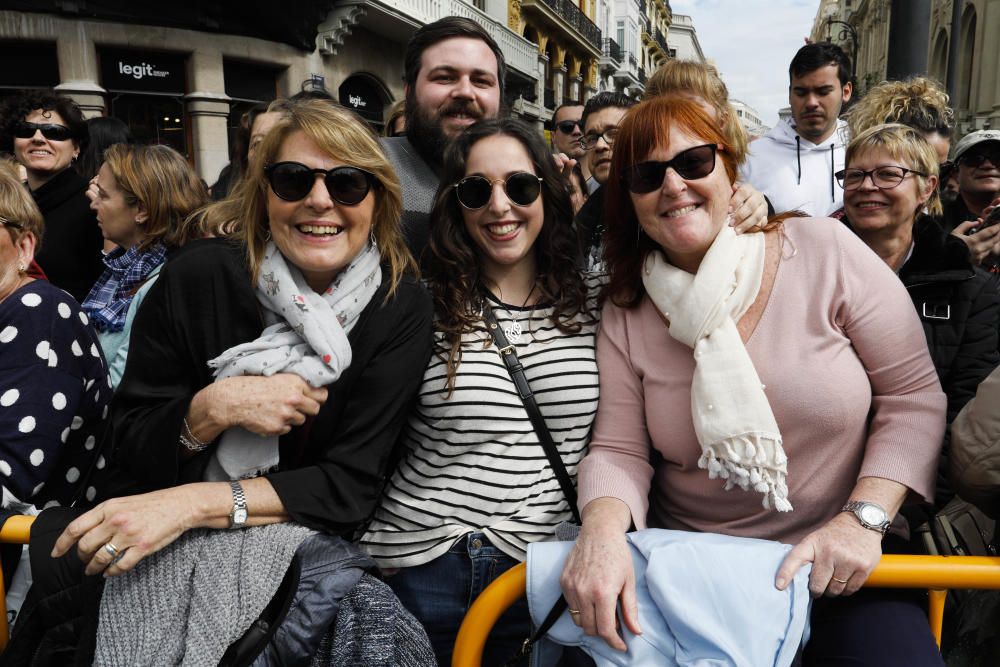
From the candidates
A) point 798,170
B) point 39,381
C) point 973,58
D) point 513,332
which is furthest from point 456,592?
point 973,58

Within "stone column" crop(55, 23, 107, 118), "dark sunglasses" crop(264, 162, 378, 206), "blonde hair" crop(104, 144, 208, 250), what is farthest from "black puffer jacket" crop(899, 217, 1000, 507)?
"stone column" crop(55, 23, 107, 118)

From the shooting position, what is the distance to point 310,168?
198cm

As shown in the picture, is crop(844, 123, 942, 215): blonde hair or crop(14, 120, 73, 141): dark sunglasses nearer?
crop(844, 123, 942, 215): blonde hair

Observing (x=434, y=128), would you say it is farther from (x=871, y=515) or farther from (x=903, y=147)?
(x=871, y=515)

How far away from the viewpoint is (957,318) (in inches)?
87.0

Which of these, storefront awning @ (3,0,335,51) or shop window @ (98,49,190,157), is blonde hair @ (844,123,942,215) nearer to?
shop window @ (98,49,190,157)

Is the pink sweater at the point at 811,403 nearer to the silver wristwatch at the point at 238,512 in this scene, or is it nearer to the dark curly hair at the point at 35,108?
the silver wristwatch at the point at 238,512

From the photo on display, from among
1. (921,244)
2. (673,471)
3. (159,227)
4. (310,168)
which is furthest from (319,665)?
(159,227)

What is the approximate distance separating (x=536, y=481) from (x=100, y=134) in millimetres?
5211

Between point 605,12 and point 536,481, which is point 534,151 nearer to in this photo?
point 536,481

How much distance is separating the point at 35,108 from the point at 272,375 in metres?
4.07

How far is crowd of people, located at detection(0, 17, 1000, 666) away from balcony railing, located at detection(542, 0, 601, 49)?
88.2 feet

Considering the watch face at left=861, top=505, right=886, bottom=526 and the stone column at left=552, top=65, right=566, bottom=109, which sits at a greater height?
the stone column at left=552, top=65, right=566, bottom=109

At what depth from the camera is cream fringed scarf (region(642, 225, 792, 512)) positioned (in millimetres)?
1861
